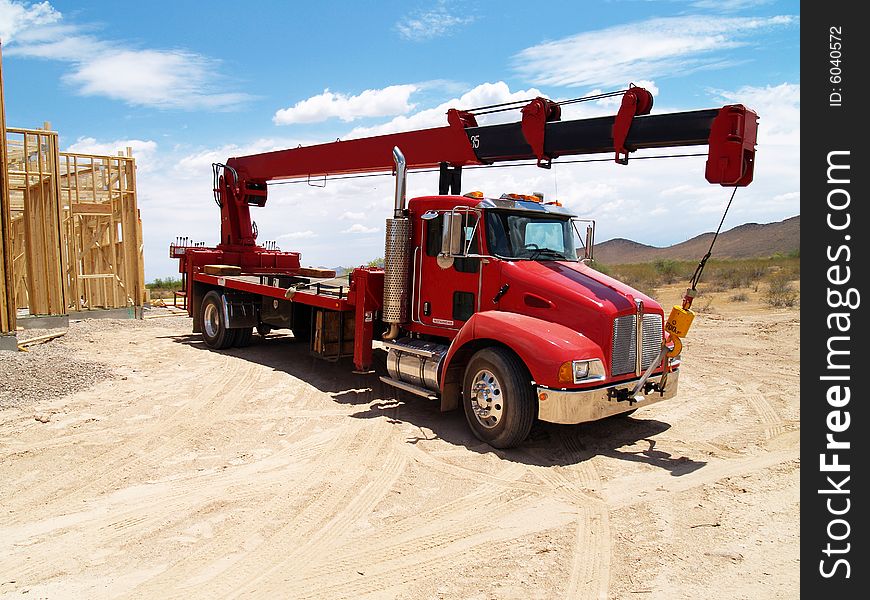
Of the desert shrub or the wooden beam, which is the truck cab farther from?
the desert shrub

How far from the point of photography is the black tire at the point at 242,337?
1252cm

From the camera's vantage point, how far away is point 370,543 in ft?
15.2

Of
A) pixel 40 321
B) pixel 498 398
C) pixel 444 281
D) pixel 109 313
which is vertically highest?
pixel 444 281

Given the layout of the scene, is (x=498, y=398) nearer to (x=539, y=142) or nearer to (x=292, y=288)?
(x=539, y=142)

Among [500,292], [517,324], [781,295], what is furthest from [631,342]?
[781,295]

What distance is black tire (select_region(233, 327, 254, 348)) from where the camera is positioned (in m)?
12.5

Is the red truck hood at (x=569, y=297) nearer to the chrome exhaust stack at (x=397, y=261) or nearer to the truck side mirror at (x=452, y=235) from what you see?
the truck side mirror at (x=452, y=235)

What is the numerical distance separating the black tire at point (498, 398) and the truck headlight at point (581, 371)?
0.45 m

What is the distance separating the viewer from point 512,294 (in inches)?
281

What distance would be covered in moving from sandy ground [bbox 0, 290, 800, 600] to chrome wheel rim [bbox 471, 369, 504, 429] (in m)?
0.37

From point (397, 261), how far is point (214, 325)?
19.8ft

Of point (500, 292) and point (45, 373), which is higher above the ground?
point (500, 292)
